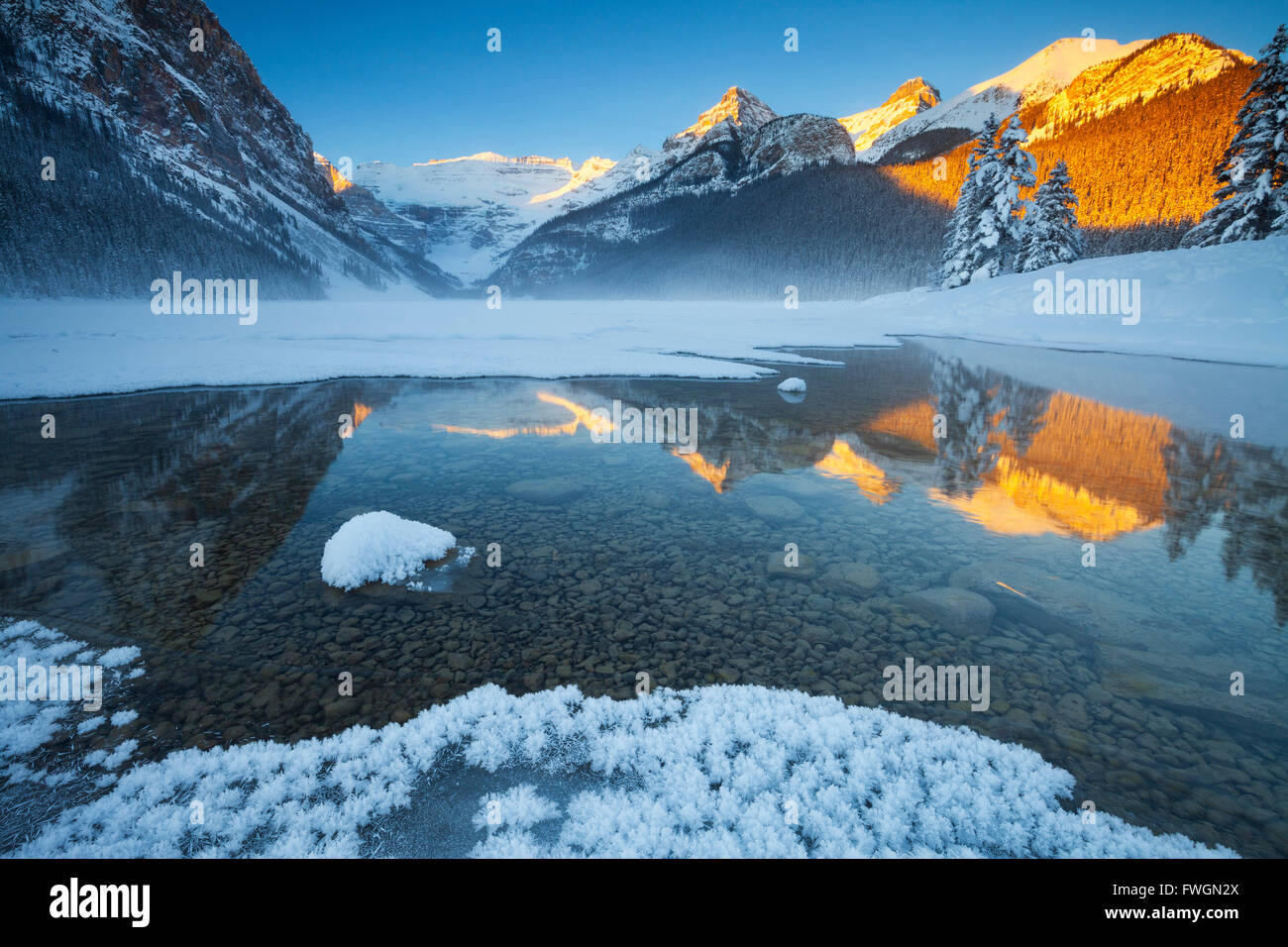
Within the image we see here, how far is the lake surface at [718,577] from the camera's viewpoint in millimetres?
3715

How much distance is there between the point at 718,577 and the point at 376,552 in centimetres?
345

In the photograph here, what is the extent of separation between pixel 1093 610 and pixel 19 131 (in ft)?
428

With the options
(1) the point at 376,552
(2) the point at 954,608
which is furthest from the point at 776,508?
(1) the point at 376,552

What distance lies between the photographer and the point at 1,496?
25.6 feet

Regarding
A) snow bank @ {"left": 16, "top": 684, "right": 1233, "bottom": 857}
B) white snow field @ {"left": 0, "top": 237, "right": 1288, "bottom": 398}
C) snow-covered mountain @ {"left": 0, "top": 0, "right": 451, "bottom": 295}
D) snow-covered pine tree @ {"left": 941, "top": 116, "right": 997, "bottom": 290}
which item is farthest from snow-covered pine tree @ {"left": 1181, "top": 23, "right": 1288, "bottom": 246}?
snow-covered mountain @ {"left": 0, "top": 0, "right": 451, "bottom": 295}

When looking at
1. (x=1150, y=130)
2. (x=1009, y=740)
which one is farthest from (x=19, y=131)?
(x=1150, y=130)

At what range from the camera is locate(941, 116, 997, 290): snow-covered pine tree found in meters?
42.2

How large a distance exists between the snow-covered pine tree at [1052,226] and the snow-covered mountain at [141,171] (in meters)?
102

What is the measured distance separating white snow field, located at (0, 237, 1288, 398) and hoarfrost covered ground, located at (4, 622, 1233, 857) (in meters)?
16.5

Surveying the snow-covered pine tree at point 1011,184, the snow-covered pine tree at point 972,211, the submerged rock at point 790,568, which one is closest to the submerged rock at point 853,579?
the submerged rock at point 790,568

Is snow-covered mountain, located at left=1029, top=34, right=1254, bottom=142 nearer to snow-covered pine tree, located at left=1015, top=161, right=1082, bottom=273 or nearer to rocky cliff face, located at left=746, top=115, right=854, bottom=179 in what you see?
rocky cliff face, located at left=746, top=115, right=854, bottom=179

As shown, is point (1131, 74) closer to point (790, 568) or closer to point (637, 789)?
point (790, 568)
